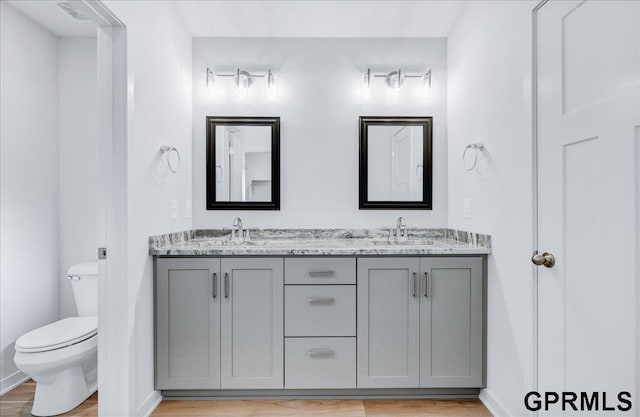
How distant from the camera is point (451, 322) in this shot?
82.3 inches

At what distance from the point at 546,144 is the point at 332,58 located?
1.66 m

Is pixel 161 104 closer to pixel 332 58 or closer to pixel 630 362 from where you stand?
pixel 332 58

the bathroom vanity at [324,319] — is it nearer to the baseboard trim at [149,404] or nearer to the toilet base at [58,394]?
the baseboard trim at [149,404]

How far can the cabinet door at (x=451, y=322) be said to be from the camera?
209 centimetres

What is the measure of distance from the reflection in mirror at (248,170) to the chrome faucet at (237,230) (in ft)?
0.55

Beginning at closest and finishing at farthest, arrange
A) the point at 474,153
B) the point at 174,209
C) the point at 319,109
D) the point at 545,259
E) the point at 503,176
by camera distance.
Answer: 1. the point at 545,259
2. the point at 503,176
3. the point at 474,153
4. the point at 174,209
5. the point at 319,109

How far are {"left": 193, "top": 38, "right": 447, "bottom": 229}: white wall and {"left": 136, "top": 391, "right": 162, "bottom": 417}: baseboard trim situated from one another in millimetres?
1107

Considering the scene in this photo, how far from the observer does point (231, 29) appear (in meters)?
2.60

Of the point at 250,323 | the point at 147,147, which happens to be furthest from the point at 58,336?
the point at 147,147

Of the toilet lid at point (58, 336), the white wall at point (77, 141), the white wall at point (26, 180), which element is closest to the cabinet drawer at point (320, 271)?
the toilet lid at point (58, 336)

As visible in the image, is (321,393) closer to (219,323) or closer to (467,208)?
(219,323)

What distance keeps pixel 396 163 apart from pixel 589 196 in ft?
4.84

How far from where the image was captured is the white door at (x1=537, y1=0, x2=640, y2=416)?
1.17 m

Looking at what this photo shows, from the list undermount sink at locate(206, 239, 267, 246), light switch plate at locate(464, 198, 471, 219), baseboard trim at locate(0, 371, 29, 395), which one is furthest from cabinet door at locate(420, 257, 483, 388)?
baseboard trim at locate(0, 371, 29, 395)
